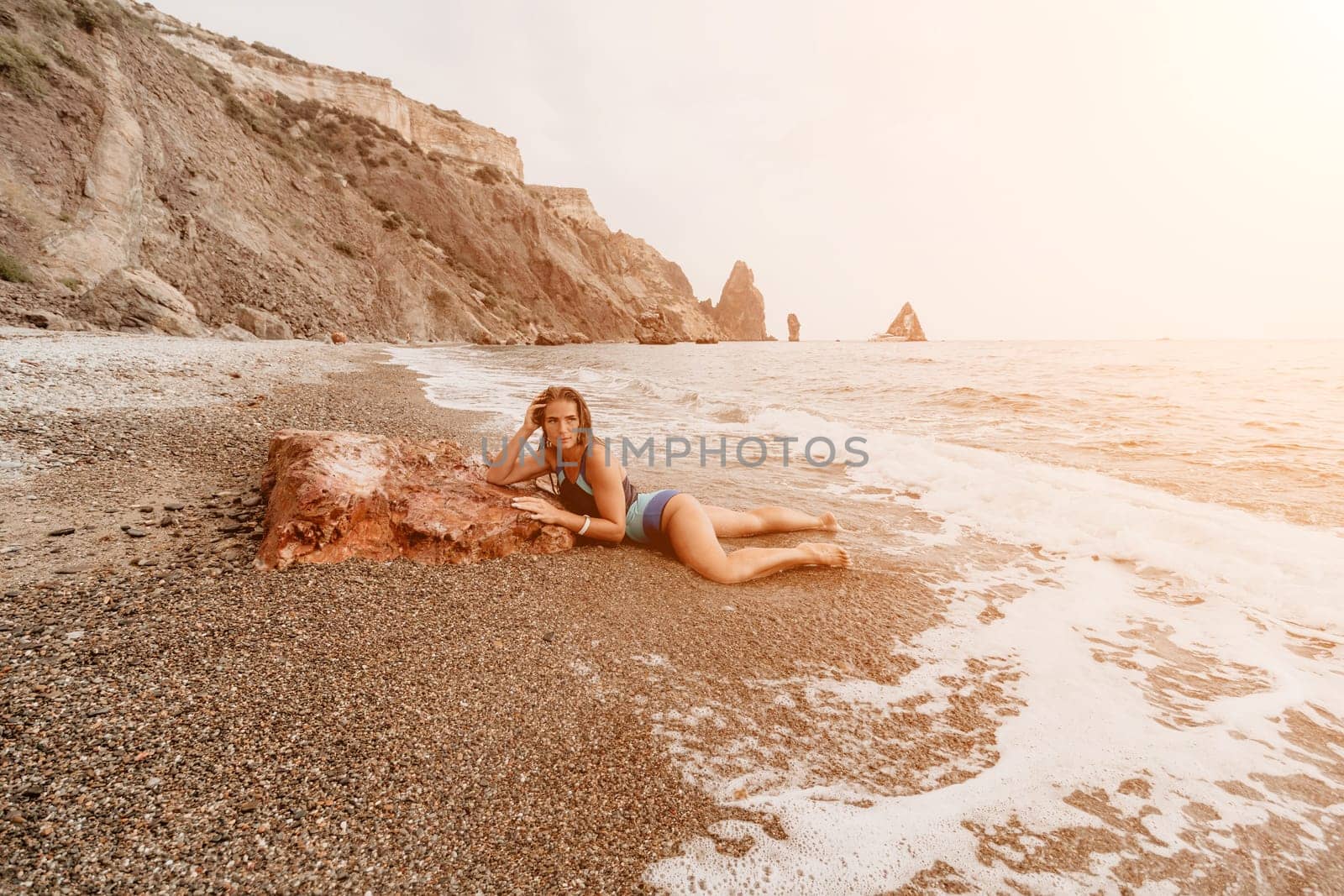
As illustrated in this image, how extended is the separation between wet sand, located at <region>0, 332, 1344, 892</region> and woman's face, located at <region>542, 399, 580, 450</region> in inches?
38.4

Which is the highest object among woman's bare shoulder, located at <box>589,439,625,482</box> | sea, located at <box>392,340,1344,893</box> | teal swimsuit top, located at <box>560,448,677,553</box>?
woman's bare shoulder, located at <box>589,439,625,482</box>

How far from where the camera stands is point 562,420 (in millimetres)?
4082

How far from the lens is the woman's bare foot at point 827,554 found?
173 inches

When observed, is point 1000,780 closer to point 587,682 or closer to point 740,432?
point 587,682

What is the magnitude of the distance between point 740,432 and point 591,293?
2500 inches

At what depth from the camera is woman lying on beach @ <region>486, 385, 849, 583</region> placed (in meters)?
4.13

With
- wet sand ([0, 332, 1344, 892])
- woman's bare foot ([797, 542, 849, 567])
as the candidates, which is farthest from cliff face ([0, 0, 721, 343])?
woman's bare foot ([797, 542, 849, 567])

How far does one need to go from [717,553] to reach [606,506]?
96cm

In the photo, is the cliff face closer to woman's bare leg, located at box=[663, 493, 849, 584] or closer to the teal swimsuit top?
the teal swimsuit top

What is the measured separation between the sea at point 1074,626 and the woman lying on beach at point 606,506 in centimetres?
107

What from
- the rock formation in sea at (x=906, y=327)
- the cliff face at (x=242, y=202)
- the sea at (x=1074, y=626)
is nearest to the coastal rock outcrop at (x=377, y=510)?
the sea at (x=1074, y=626)

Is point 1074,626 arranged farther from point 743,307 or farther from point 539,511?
point 743,307

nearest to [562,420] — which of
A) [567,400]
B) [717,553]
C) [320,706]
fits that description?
[567,400]

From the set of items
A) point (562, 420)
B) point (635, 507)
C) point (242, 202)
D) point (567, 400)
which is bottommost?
point (635, 507)
